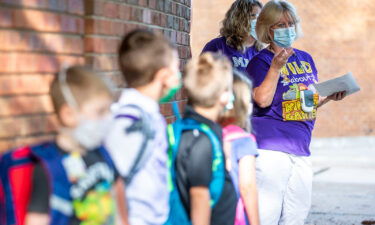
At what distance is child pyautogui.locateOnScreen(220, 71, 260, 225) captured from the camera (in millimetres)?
3863

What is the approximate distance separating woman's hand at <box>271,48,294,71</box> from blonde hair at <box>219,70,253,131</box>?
955mm

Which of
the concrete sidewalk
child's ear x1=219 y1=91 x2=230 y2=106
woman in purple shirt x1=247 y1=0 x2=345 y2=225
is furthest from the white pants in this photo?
the concrete sidewalk

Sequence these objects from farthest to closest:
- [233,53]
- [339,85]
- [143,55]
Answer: [233,53]
[339,85]
[143,55]

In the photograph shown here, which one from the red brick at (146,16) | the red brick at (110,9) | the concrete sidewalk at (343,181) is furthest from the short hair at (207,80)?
the concrete sidewalk at (343,181)

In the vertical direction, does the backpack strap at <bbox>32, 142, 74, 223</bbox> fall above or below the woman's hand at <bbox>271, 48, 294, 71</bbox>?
below

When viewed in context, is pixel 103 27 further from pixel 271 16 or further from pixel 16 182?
pixel 271 16

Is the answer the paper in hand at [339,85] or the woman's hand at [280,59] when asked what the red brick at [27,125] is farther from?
the paper in hand at [339,85]

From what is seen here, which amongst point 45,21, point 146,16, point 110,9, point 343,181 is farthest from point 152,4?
point 343,181

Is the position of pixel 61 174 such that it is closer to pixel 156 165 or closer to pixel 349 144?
pixel 156 165

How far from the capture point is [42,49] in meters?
3.42

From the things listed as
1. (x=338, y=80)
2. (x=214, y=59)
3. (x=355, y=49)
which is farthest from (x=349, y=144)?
(x=214, y=59)

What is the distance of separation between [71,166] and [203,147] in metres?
0.89

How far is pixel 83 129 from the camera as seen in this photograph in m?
2.72

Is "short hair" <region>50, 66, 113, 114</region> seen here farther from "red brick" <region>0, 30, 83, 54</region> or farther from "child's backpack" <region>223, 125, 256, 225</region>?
"child's backpack" <region>223, 125, 256, 225</region>
